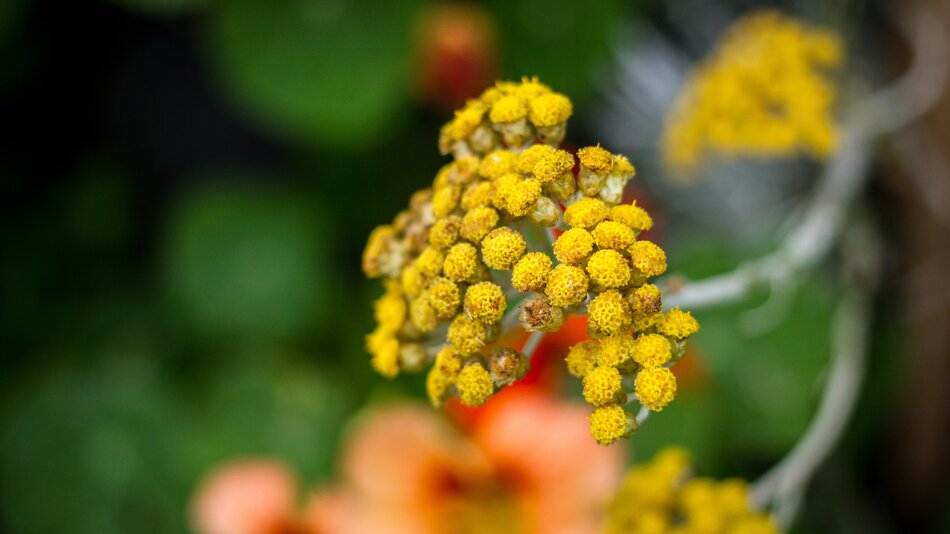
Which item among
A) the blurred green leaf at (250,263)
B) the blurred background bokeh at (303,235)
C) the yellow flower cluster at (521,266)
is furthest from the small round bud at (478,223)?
the blurred green leaf at (250,263)

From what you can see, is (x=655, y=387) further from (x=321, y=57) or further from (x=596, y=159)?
(x=321, y=57)

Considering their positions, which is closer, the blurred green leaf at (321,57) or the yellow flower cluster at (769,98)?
the yellow flower cluster at (769,98)

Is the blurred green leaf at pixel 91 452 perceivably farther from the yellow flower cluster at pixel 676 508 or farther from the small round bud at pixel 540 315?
the small round bud at pixel 540 315

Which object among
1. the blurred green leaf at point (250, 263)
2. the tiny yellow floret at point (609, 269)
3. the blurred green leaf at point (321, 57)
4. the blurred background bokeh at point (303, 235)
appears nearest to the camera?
the tiny yellow floret at point (609, 269)

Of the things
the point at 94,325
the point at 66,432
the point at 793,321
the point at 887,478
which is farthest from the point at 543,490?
the point at 94,325

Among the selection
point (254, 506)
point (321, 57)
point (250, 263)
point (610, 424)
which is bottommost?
point (610, 424)

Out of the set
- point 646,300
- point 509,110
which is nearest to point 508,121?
point 509,110
